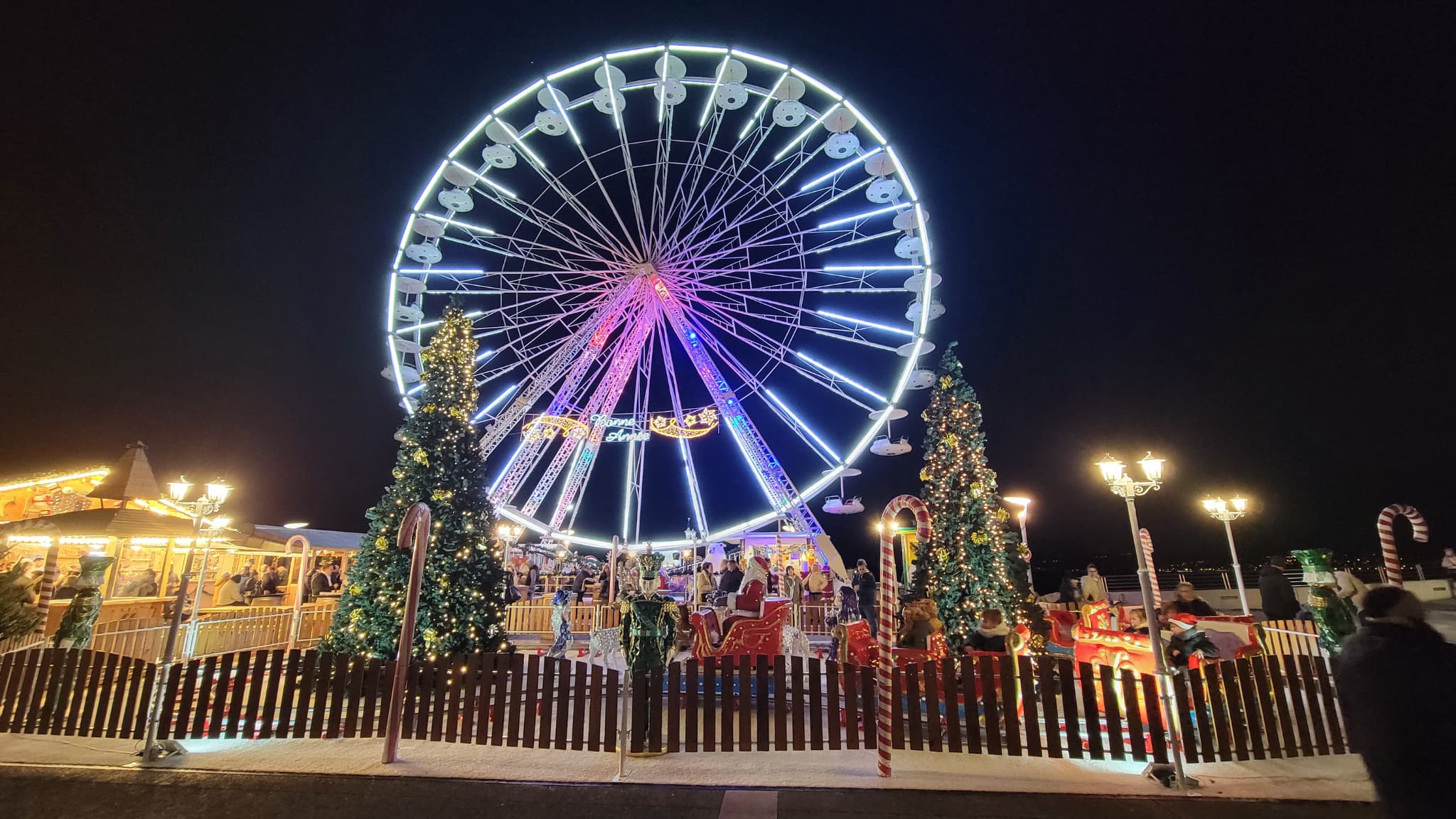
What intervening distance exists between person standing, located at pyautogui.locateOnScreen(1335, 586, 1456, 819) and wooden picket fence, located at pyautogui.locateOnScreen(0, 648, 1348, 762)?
2633 mm

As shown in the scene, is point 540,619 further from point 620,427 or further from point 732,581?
point 620,427

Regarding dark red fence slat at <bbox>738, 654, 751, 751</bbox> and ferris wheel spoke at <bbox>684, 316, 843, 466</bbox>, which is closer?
dark red fence slat at <bbox>738, 654, 751, 751</bbox>

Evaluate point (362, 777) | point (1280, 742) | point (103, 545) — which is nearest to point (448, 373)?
point (362, 777)

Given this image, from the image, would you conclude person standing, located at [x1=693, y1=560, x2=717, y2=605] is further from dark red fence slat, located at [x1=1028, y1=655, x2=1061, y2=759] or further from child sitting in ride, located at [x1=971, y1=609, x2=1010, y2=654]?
dark red fence slat, located at [x1=1028, y1=655, x2=1061, y2=759]

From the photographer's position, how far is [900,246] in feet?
46.6

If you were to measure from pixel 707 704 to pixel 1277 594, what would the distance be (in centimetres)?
909

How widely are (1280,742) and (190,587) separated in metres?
24.4

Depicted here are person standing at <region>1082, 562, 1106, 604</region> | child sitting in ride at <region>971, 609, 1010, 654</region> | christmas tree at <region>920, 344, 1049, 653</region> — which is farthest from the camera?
person standing at <region>1082, 562, 1106, 604</region>

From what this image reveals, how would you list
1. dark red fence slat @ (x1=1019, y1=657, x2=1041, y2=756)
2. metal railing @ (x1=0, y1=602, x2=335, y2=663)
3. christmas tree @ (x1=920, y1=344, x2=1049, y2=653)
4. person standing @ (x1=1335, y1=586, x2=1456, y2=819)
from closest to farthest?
person standing @ (x1=1335, y1=586, x2=1456, y2=819) → dark red fence slat @ (x1=1019, y1=657, x2=1041, y2=756) → metal railing @ (x1=0, y1=602, x2=335, y2=663) → christmas tree @ (x1=920, y1=344, x2=1049, y2=653)

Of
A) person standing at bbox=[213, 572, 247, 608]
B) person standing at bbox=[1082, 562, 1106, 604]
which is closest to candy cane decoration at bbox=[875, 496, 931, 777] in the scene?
person standing at bbox=[1082, 562, 1106, 604]

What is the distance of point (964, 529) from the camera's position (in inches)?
398

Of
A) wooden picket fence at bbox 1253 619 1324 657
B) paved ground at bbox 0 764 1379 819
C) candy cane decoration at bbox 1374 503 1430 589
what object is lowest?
paved ground at bbox 0 764 1379 819

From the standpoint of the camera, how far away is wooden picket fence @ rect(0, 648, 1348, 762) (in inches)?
202

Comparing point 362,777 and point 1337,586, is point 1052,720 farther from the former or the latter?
point 362,777
